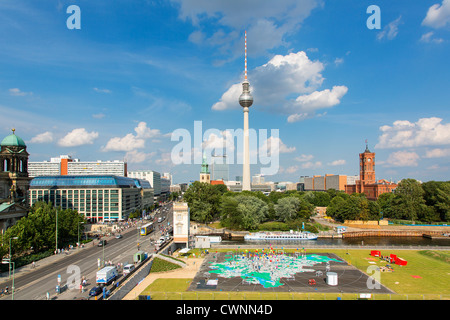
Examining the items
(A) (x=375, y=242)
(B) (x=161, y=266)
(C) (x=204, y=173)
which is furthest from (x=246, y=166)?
(B) (x=161, y=266)

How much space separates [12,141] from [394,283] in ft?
245

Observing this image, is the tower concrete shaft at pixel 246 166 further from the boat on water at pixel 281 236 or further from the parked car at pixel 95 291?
the parked car at pixel 95 291

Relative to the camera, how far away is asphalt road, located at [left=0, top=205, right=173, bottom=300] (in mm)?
33938

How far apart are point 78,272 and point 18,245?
13.2 metres

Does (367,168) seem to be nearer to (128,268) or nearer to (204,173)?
(204,173)

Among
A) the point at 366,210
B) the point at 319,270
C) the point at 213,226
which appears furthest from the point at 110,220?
the point at 366,210

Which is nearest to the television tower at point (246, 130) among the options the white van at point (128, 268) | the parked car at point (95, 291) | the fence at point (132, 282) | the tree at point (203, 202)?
the tree at point (203, 202)

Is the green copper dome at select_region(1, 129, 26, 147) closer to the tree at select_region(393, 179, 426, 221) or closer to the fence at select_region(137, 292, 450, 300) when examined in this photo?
the fence at select_region(137, 292, 450, 300)

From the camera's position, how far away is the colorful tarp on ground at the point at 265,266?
41694 mm

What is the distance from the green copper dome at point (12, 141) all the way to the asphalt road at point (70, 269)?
2635 cm

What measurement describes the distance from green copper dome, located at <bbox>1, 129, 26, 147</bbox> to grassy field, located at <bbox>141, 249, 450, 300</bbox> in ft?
146

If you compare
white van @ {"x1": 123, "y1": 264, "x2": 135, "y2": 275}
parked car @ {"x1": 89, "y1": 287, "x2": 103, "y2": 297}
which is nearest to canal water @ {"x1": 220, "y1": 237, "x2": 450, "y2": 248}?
white van @ {"x1": 123, "y1": 264, "x2": 135, "y2": 275}
